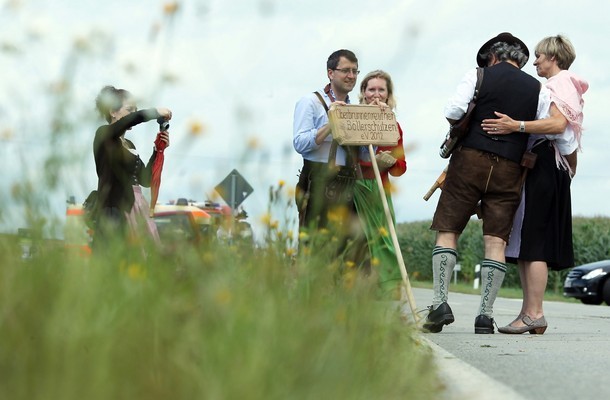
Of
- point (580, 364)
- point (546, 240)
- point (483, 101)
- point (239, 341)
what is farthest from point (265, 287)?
point (546, 240)

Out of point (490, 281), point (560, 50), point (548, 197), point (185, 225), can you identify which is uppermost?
point (560, 50)

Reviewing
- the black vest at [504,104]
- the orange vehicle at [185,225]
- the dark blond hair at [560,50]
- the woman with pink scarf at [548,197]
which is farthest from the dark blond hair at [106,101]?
the dark blond hair at [560,50]

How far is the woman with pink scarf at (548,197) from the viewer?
849cm

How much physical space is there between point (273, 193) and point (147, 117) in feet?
1.63

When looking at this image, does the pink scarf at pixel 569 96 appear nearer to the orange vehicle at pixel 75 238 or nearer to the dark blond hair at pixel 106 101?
the dark blond hair at pixel 106 101

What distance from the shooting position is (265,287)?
12.9ft

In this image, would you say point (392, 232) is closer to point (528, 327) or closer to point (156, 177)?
point (528, 327)

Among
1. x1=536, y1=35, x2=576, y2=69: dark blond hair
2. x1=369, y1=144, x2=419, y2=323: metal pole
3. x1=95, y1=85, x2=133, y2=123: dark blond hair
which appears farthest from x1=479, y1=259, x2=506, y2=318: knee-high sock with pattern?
x1=95, y1=85, x2=133, y2=123: dark blond hair

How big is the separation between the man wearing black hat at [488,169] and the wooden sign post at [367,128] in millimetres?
414

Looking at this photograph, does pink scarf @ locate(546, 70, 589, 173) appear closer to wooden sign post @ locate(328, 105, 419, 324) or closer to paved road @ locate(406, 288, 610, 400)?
wooden sign post @ locate(328, 105, 419, 324)

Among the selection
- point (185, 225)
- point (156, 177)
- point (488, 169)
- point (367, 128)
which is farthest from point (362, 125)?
point (185, 225)

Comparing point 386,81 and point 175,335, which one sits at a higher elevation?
point 386,81

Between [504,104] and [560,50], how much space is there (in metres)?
0.90

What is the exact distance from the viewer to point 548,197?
856cm
